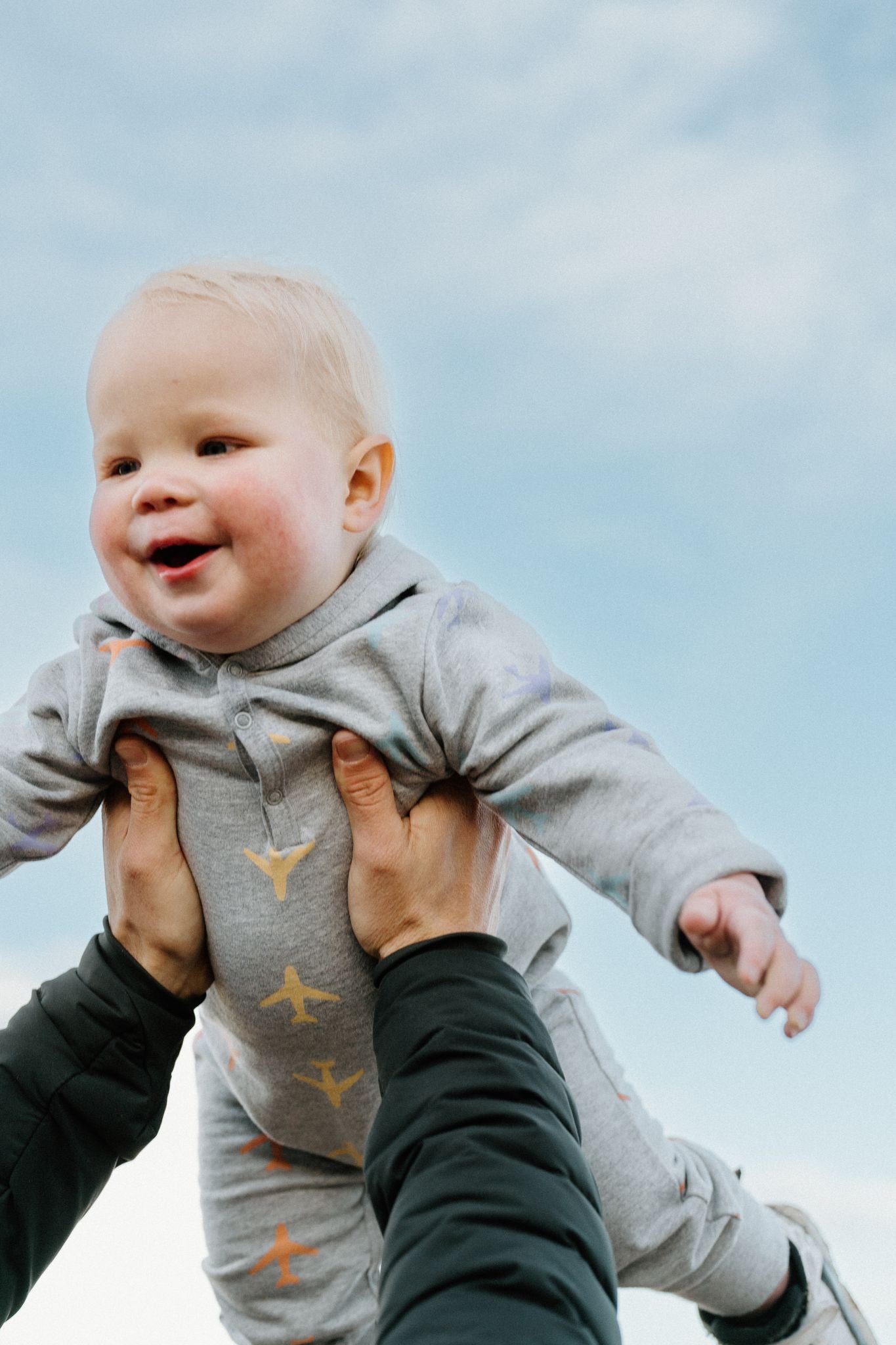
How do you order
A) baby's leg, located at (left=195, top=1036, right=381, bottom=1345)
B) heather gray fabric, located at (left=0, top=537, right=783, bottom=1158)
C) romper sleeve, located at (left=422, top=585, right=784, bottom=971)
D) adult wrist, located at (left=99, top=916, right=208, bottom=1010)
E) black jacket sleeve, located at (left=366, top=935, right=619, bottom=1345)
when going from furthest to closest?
baby's leg, located at (left=195, top=1036, right=381, bottom=1345), adult wrist, located at (left=99, top=916, right=208, bottom=1010), heather gray fabric, located at (left=0, top=537, right=783, bottom=1158), romper sleeve, located at (left=422, top=585, right=784, bottom=971), black jacket sleeve, located at (left=366, top=935, right=619, bottom=1345)

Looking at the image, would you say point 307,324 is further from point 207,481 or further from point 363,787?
point 363,787

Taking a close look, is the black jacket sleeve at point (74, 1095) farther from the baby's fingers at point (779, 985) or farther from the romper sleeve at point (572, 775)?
the baby's fingers at point (779, 985)

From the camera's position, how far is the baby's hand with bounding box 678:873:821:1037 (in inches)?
45.1


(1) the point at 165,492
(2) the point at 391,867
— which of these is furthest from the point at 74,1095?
(1) the point at 165,492

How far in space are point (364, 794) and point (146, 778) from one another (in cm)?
29

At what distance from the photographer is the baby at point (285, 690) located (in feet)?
4.85

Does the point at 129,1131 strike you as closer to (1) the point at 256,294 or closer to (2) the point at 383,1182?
(2) the point at 383,1182

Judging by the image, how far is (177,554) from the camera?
156 cm

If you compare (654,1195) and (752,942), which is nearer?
(752,942)

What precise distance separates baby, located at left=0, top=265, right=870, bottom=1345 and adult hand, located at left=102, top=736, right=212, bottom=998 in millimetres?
25

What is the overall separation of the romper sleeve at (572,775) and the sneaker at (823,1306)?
114cm

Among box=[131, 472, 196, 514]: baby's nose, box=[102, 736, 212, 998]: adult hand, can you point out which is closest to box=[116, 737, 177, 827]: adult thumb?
box=[102, 736, 212, 998]: adult hand

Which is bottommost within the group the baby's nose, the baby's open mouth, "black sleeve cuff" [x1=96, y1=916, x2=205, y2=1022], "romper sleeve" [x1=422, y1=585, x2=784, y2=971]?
"black sleeve cuff" [x1=96, y1=916, x2=205, y2=1022]

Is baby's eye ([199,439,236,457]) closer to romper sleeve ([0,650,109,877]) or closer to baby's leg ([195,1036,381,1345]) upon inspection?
romper sleeve ([0,650,109,877])
